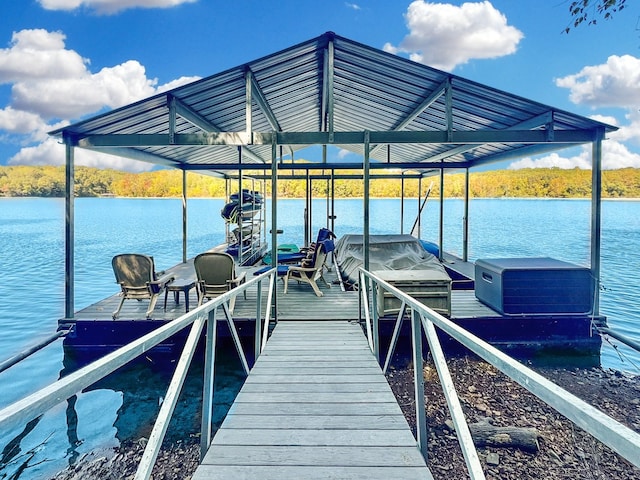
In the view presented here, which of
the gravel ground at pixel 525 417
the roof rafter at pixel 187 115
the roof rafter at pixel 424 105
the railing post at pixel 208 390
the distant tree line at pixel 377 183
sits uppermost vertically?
the distant tree line at pixel 377 183

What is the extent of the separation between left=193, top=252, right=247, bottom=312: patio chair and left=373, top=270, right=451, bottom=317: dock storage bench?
7.11 ft

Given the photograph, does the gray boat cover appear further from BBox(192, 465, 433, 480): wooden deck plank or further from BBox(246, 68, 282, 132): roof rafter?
BBox(192, 465, 433, 480): wooden deck plank

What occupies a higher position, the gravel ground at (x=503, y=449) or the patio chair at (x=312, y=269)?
the patio chair at (x=312, y=269)

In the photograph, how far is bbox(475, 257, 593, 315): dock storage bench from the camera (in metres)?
5.58

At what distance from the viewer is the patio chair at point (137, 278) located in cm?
576

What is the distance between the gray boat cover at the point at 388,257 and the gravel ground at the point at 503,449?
277cm

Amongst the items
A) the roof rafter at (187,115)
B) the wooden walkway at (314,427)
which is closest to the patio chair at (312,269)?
the roof rafter at (187,115)

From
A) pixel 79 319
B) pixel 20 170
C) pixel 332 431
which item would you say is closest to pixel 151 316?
pixel 79 319

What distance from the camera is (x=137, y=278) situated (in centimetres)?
582

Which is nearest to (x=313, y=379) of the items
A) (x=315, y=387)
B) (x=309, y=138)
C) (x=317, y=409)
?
(x=315, y=387)

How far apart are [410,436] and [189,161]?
972 centimetres

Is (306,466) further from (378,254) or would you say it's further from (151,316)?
(378,254)

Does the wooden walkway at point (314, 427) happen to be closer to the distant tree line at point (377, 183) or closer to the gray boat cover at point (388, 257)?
the gray boat cover at point (388, 257)

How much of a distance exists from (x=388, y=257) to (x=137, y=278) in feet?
15.5
